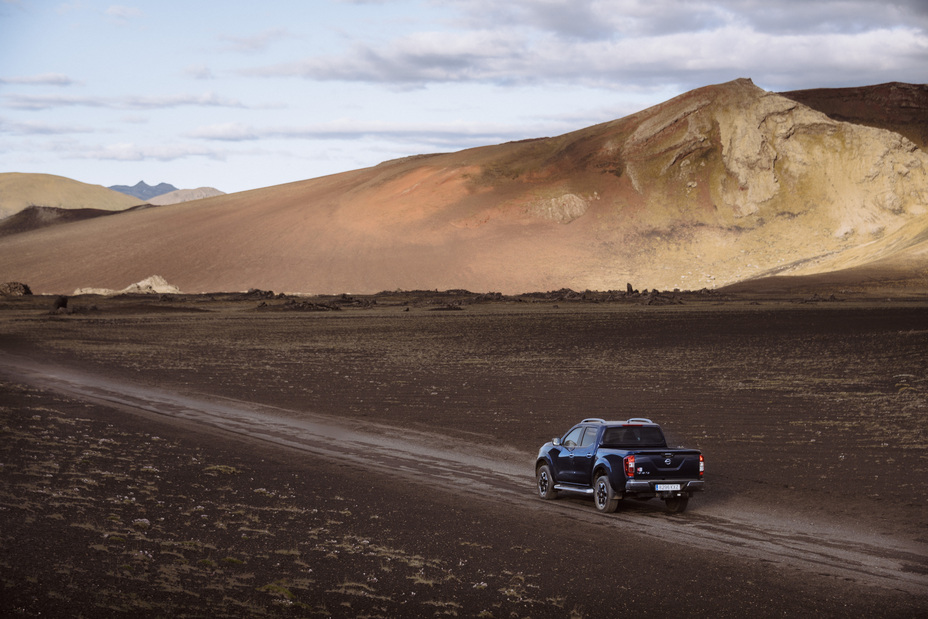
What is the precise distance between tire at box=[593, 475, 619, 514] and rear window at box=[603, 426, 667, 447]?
22.6 inches

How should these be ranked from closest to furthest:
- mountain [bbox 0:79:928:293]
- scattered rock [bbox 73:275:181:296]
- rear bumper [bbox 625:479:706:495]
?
1. rear bumper [bbox 625:479:706:495]
2. mountain [bbox 0:79:928:293]
3. scattered rock [bbox 73:275:181:296]

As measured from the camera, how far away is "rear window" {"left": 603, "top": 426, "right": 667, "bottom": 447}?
13867mm

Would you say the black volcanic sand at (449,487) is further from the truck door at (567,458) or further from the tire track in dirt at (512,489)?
the truck door at (567,458)

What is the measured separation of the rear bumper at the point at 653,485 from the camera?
1304 centimetres

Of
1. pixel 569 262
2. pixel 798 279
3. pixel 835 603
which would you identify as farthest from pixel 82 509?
pixel 569 262

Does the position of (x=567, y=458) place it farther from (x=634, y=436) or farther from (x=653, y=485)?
(x=653, y=485)

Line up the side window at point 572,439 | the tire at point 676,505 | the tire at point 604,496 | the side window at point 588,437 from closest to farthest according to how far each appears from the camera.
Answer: the tire at point 604,496 → the tire at point 676,505 → the side window at point 588,437 → the side window at point 572,439

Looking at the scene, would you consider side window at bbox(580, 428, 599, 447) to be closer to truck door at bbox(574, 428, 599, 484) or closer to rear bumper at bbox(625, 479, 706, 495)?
truck door at bbox(574, 428, 599, 484)

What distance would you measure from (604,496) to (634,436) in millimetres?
986

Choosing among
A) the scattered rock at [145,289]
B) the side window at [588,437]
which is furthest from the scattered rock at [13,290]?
the side window at [588,437]

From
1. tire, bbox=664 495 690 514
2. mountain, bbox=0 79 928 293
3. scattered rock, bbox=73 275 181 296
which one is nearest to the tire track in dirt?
tire, bbox=664 495 690 514

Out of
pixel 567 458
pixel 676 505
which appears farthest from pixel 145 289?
pixel 676 505

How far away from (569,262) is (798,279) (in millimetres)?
24981

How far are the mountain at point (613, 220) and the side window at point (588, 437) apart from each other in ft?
250
